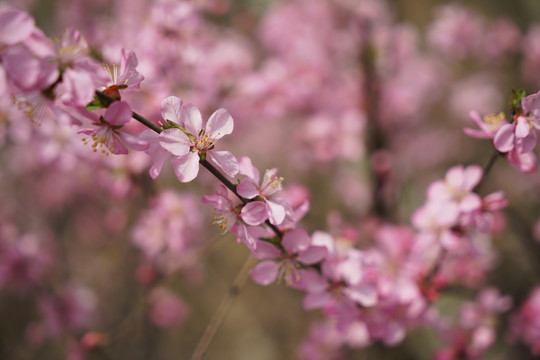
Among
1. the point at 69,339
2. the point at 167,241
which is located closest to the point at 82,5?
the point at 167,241

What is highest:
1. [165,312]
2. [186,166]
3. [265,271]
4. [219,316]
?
[186,166]

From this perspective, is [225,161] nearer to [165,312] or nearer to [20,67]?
[20,67]

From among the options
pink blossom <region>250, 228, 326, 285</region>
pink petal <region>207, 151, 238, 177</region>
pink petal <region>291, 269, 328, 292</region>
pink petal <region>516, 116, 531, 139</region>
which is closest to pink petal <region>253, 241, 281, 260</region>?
pink blossom <region>250, 228, 326, 285</region>

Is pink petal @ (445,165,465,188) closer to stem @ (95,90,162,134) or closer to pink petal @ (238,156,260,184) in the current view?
pink petal @ (238,156,260,184)

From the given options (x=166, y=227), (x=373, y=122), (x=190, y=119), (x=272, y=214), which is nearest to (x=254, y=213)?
(x=272, y=214)

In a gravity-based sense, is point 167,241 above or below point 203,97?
below

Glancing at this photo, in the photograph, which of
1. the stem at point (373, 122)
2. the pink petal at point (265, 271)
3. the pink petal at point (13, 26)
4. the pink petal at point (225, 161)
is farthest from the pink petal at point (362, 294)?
the stem at point (373, 122)

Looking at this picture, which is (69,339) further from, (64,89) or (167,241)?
(64,89)
